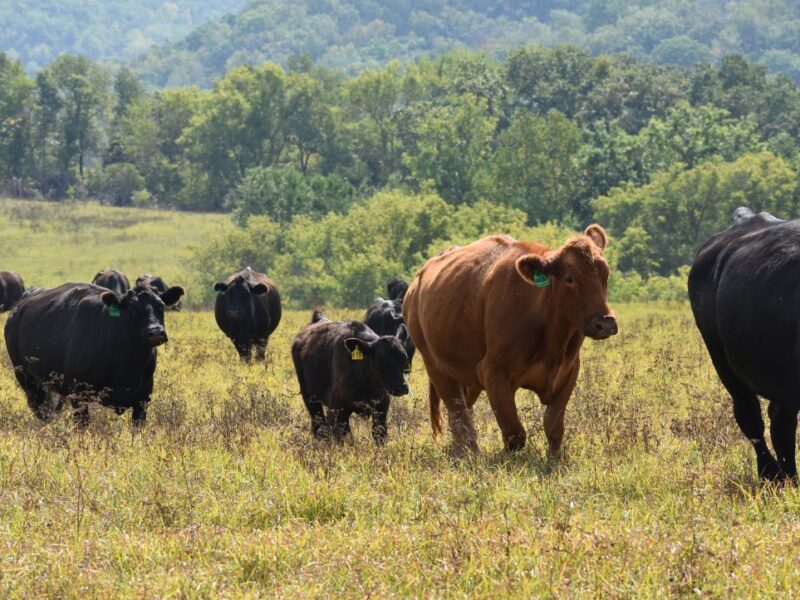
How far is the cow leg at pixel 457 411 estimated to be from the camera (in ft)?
33.2

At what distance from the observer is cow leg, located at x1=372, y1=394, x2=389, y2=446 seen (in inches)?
435

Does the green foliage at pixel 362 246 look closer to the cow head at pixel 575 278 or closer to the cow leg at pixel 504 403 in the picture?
the cow leg at pixel 504 403

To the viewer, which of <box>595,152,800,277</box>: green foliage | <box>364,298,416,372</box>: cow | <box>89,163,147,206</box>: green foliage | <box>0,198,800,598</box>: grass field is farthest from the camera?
<box>89,163,147,206</box>: green foliage

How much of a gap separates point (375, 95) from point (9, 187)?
1265 inches

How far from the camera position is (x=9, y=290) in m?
37.1

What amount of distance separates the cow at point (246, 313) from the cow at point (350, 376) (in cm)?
818

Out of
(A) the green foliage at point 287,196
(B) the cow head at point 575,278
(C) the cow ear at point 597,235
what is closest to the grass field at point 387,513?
(B) the cow head at point 575,278

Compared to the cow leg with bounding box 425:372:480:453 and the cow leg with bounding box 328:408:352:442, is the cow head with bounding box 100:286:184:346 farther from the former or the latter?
the cow leg with bounding box 425:372:480:453

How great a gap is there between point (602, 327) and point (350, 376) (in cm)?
342

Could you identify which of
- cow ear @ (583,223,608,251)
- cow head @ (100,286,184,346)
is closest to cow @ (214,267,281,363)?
cow head @ (100,286,184,346)

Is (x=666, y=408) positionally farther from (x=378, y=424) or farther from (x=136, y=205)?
(x=136, y=205)

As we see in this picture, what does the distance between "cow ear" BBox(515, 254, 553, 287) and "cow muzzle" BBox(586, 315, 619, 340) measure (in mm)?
495

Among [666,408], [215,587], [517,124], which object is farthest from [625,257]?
[215,587]

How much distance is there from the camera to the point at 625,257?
60.7 meters
